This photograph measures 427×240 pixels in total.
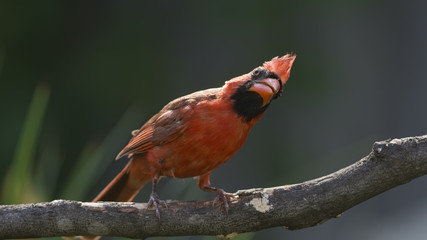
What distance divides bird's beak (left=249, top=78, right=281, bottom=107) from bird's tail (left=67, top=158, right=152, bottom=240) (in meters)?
0.79

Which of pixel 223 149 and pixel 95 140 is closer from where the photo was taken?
pixel 223 149

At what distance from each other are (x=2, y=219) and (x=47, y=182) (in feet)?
5.17

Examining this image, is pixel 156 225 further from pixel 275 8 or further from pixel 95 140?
pixel 275 8

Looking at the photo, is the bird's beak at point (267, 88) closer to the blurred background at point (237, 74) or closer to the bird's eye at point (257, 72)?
the bird's eye at point (257, 72)

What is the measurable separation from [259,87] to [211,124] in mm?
279

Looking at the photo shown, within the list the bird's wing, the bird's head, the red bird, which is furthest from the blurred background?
the bird's head

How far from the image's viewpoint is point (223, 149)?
3.06m

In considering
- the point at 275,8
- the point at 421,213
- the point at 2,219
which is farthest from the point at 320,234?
the point at 2,219

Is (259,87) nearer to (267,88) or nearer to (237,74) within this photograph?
(267,88)

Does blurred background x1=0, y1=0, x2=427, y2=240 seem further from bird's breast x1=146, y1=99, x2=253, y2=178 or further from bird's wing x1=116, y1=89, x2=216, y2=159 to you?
bird's breast x1=146, y1=99, x2=253, y2=178

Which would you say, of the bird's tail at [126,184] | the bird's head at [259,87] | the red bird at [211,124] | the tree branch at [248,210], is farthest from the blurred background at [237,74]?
the tree branch at [248,210]

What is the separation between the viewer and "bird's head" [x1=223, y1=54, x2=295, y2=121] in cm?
302

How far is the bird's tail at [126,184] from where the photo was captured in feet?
11.4

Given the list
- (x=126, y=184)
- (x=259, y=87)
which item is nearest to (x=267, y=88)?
(x=259, y=87)
